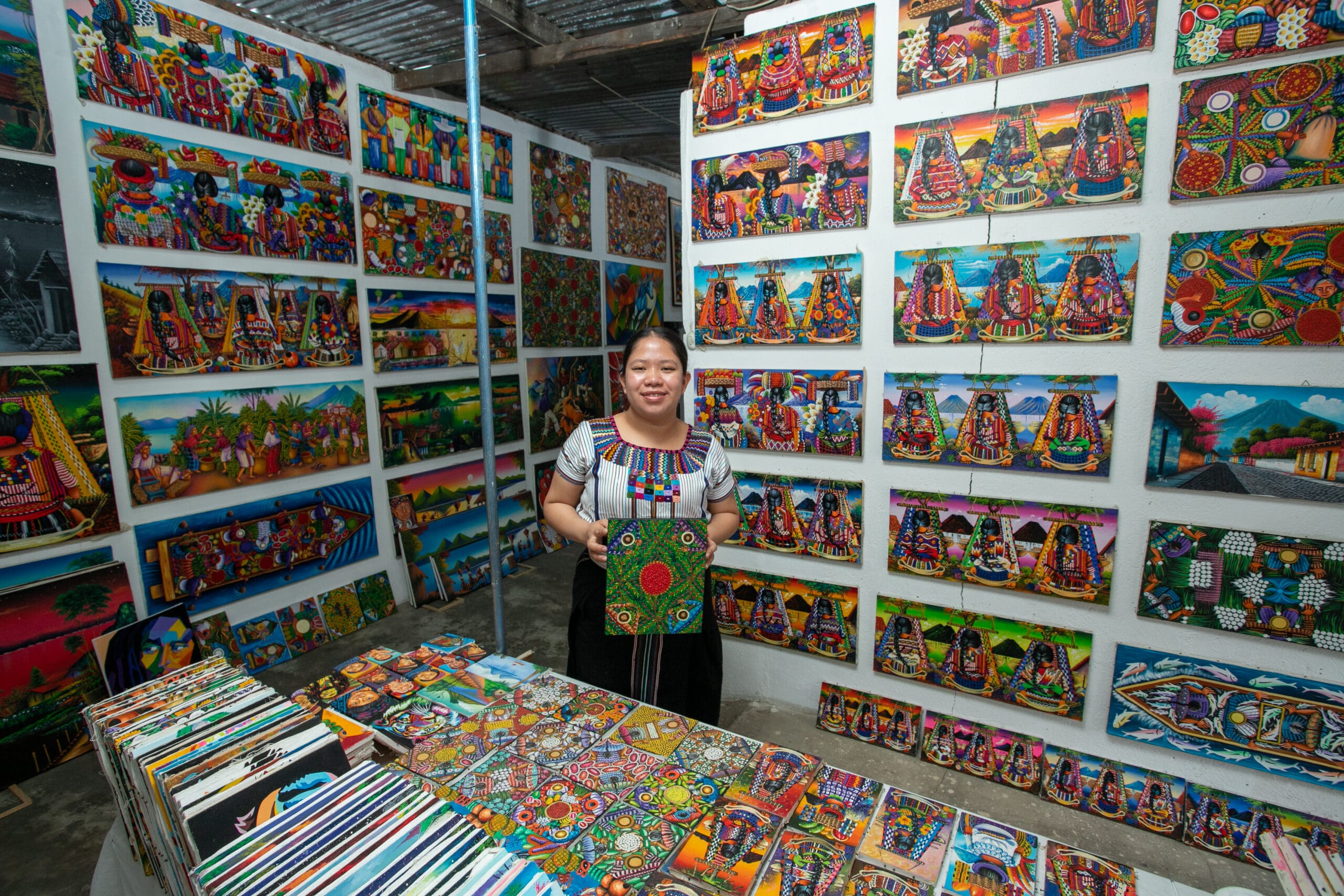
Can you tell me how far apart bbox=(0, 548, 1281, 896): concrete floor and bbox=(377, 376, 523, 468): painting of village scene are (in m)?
1.56

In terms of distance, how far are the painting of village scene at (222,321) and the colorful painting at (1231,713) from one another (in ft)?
15.1

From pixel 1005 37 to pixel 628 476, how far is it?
2196 mm

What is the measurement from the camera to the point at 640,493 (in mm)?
2131

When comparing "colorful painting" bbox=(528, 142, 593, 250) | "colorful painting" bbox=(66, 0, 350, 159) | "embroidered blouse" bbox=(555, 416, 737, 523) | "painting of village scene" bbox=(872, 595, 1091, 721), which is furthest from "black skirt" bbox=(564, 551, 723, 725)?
"colorful painting" bbox=(528, 142, 593, 250)

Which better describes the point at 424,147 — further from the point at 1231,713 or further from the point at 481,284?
the point at 1231,713

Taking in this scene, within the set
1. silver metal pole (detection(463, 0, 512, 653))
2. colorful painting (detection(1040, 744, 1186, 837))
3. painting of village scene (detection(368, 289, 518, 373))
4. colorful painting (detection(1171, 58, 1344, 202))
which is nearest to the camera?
colorful painting (detection(1171, 58, 1344, 202))

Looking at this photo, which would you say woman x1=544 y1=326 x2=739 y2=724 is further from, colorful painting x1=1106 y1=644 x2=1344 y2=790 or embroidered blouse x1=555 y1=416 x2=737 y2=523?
colorful painting x1=1106 y1=644 x2=1344 y2=790

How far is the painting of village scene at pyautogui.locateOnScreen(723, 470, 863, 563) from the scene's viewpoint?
114 inches

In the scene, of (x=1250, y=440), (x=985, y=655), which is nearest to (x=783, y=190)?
(x=1250, y=440)

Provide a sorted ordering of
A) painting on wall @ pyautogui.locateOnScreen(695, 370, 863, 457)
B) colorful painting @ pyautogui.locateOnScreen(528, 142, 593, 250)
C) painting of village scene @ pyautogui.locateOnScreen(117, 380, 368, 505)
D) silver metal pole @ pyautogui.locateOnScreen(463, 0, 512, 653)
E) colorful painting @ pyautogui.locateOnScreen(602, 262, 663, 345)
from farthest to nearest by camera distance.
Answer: colorful painting @ pyautogui.locateOnScreen(602, 262, 663, 345) < colorful painting @ pyautogui.locateOnScreen(528, 142, 593, 250) < painting of village scene @ pyautogui.locateOnScreen(117, 380, 368, 505) < silver metal pole @ pyautogui.locateOnScreen(463, 0, 512, 653) < painting on wall @ pyautogui.locateOnScreen(695, 370, 863, 457)

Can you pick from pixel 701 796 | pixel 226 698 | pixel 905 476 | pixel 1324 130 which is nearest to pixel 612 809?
pixel 701 796

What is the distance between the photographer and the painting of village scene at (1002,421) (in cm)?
240

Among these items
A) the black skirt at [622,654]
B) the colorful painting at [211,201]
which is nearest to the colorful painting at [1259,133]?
the black skirt at [622,654]

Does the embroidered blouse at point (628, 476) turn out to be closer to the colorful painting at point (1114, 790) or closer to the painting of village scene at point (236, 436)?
the colorful painting at point (1114, 790)
